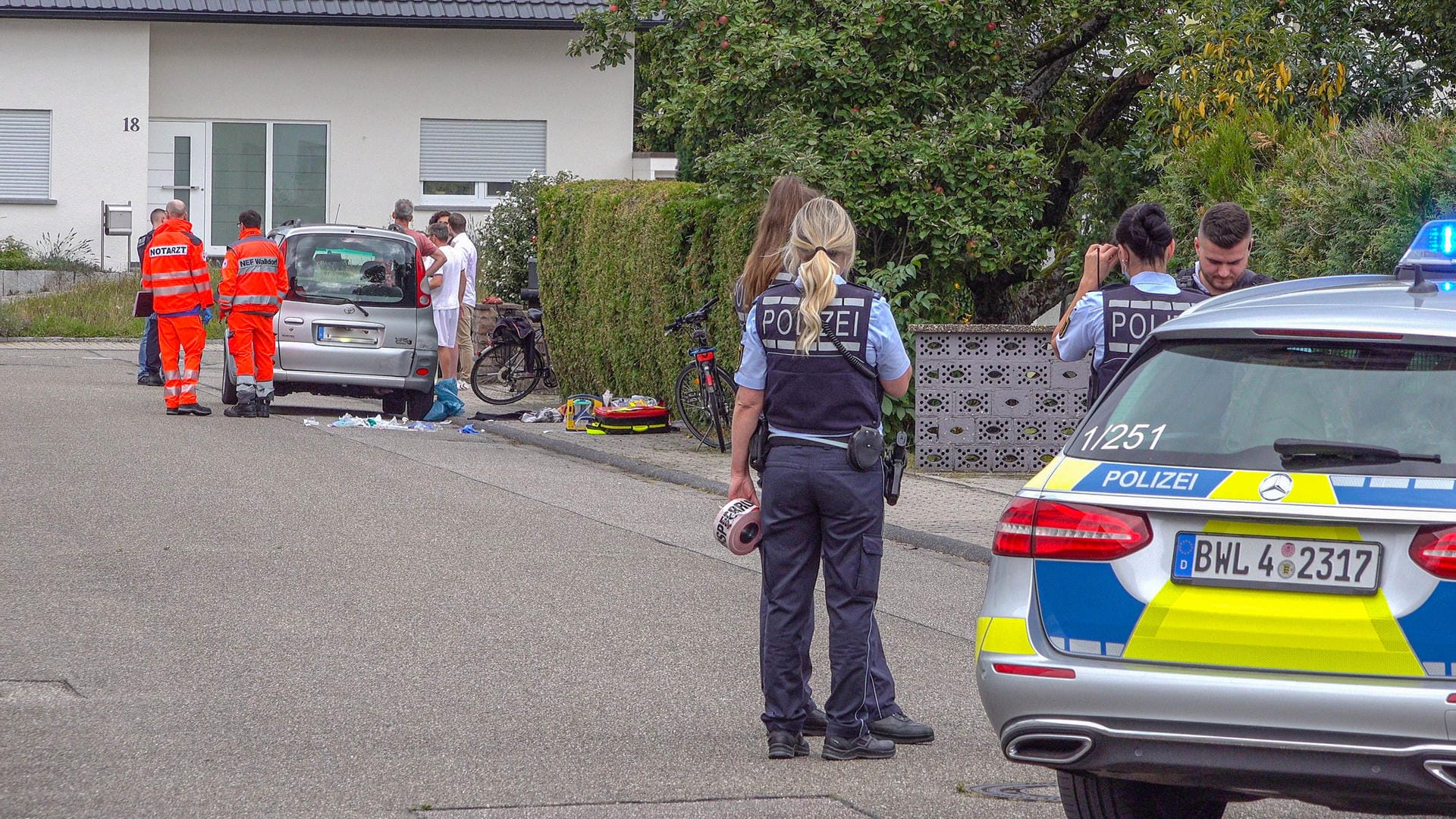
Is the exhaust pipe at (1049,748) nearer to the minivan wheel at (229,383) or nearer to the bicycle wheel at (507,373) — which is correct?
the minivan wheel at (229,383)

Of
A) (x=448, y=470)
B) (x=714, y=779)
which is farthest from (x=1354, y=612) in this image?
(x=448, y=470)

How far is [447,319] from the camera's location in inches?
712

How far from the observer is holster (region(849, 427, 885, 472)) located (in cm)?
565

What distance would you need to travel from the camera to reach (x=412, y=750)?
5750 millimetres

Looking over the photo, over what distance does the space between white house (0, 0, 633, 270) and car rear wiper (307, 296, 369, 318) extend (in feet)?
52.4

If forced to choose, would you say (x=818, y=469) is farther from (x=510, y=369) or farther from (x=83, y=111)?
(x=83, y=111)

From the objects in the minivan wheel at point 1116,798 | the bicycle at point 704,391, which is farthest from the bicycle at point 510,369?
the minivan wheel at point 1116,798

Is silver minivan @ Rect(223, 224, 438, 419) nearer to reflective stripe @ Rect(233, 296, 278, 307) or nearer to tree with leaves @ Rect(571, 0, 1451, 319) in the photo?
reflective stripe @ Rect(233, 296, 278, 307)

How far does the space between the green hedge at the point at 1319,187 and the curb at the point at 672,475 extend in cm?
264

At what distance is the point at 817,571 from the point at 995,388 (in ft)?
25.9

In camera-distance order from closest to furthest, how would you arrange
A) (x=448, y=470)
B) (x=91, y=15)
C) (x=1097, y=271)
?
(x=1097, y=271), (x=448, y=470), (x=91, y=15)

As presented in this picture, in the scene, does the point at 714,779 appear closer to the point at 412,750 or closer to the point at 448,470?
the point at 412,750

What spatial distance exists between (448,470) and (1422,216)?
7.13 meters

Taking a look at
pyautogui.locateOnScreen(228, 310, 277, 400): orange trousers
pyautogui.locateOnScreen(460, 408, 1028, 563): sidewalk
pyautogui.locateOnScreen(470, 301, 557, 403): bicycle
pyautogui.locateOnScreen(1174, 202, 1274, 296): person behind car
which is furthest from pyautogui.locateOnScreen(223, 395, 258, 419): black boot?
pyautogui.locateOnScreen(1174, 202, 1274, 296): person behind car
